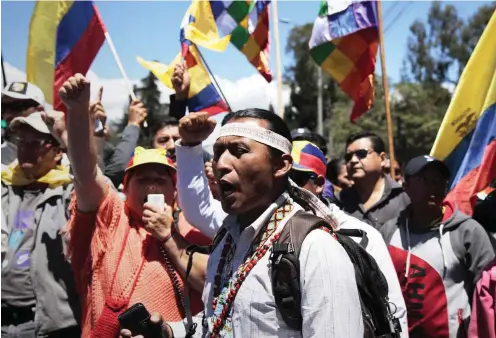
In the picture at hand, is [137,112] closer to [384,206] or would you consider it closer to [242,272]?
[384,206]

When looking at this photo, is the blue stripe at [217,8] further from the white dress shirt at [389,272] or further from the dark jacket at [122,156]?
the white dress shirt at [389,272]

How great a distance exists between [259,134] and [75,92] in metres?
1.00

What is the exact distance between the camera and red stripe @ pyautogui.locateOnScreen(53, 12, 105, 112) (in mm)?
5410

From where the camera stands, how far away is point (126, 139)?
4.27m

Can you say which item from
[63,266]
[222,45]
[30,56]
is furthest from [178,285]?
[30,56]

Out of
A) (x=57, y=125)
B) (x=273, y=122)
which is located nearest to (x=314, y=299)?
(x=273, y=122)

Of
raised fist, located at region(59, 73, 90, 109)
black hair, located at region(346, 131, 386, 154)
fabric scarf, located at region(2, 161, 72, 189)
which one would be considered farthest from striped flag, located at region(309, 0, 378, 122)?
raised fist, located at region(59, 73, 90, 109)

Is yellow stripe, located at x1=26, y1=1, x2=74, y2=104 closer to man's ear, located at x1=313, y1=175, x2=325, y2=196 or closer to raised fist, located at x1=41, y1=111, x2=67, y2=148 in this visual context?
raised fist, located at x1=41, y1=111, x2=67, y2=148

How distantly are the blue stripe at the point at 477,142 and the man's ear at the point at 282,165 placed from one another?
8.07 ft

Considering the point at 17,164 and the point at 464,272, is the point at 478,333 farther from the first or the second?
→ the point at 17,164

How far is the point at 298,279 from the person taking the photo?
1.66 meters

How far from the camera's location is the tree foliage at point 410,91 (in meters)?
33.0

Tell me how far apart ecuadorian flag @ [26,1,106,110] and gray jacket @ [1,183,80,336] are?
2.15 m

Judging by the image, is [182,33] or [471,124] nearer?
[471,124]
